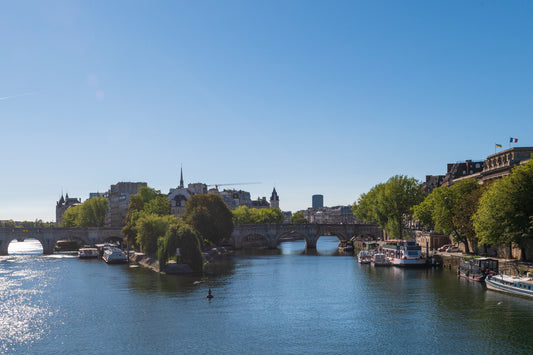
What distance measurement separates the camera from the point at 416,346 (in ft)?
135

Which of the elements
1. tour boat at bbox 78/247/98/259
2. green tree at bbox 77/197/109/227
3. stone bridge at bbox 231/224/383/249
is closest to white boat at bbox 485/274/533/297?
tour boat at bbox 78/247/98/259

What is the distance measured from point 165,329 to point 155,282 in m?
28.9

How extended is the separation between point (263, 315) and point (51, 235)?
106 meters

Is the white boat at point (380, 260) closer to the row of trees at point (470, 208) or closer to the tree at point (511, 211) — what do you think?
the row of trees at point (470, 208)

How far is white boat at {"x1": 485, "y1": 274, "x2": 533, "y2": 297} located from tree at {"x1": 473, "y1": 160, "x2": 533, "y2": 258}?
5644mm

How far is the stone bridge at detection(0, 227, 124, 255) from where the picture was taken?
138500mm

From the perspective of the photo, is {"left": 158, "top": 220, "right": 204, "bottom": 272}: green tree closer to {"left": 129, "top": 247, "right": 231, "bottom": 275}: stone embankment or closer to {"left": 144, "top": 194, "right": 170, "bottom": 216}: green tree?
{"left": 129, "top": 247, "right": 231, "bottom": 275}: stone embankment

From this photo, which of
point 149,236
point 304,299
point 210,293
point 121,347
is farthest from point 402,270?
point 121,347

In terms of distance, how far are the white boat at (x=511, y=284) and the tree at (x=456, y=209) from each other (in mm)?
19337

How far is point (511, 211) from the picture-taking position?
216 ft

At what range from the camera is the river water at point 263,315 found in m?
42.0

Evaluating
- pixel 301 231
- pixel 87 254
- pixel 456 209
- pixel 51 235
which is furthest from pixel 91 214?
pixel 456 209

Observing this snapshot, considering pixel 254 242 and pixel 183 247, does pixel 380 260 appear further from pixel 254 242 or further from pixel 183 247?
pixel 254 242

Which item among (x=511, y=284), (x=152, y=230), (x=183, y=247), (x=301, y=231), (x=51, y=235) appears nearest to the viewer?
(x=511, y=284)
